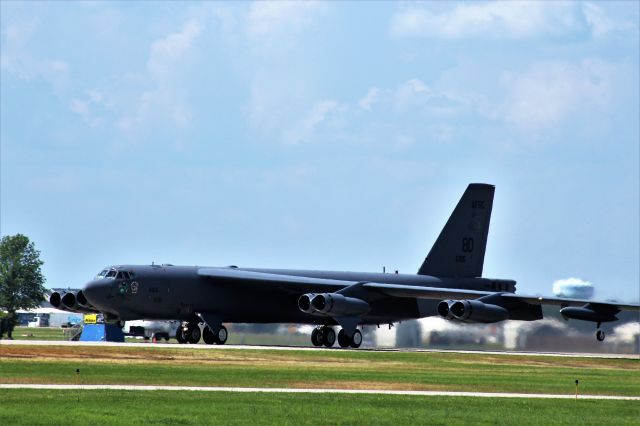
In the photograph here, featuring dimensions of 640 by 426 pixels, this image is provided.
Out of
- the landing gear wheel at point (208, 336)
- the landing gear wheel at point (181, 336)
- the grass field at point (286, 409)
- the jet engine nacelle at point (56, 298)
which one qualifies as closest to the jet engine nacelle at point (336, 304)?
the landing gear wheel at point (208, 336)

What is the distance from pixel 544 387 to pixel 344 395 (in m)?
7.88

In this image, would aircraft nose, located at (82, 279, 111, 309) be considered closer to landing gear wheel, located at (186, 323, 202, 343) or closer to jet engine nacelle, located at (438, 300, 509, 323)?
landing gear wheel, located at (186, 323, 202, 343)

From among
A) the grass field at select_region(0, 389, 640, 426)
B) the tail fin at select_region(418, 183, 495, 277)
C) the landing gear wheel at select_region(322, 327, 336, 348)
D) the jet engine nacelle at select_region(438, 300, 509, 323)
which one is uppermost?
the tail fin at select_region(418, 183, 495, 277)

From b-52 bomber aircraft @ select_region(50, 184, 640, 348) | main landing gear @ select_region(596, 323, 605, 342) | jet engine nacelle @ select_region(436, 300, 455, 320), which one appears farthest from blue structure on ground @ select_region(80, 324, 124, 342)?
main landing gear @ select_region(596, 323, 605, 342)

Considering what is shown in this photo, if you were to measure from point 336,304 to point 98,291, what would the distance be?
974 centimetres

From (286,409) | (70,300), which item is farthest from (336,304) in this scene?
(286,409)

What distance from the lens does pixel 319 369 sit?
39.8 meters

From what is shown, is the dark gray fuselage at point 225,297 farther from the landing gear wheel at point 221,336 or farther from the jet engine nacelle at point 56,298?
the jet engine nacelle at point 56,298

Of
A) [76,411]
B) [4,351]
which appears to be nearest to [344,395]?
[76,411]

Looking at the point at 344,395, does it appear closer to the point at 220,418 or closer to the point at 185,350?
the point at 220,418

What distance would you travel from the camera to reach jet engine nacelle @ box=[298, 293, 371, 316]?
53000mm

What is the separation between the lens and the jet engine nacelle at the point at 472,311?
170 ft

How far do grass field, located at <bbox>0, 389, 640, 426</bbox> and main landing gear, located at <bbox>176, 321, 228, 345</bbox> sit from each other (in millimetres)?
26990

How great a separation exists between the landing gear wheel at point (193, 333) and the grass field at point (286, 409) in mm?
27422
